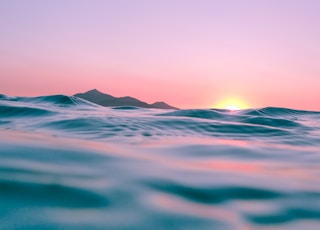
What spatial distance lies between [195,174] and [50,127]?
3405mm

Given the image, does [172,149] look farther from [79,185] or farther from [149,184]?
[79,185]

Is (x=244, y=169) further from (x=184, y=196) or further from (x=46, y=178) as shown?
(x=46, y=178)

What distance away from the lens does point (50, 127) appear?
533 centimetres

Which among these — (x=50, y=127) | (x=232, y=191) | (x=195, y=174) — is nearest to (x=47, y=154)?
(x=195, y=174)

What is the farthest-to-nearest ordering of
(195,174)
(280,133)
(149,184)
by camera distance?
1. (280,133)
2. (195,174)
3. (149,184)

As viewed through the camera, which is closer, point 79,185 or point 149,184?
point 79,185

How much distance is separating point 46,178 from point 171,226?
0.85m

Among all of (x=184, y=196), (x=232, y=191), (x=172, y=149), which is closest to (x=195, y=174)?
(x=232, y=191)

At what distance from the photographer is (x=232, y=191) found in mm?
2207

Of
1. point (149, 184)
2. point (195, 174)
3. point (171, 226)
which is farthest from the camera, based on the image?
point (195, 174)

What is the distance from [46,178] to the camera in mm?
2014

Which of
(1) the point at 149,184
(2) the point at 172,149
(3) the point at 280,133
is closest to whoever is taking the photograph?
(1) the point at 149,184

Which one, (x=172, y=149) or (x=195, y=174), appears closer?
(x=195, y=174)

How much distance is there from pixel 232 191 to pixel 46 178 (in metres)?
1.12
